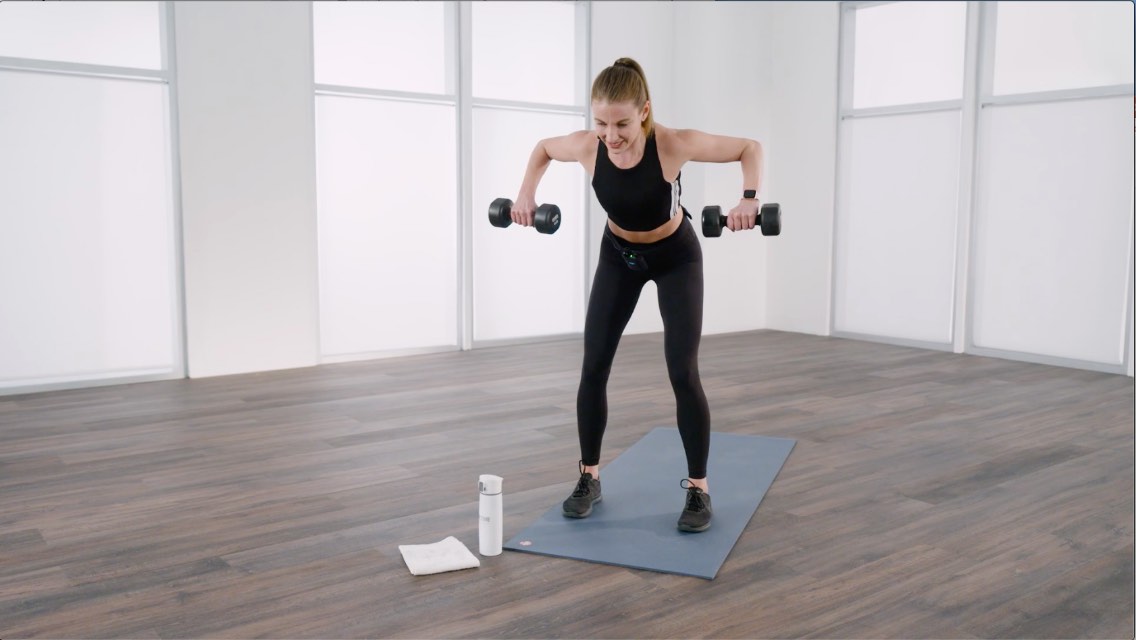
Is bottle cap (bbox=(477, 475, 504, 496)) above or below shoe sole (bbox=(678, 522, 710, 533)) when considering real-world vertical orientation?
above

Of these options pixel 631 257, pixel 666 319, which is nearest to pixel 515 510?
pixel 666 319

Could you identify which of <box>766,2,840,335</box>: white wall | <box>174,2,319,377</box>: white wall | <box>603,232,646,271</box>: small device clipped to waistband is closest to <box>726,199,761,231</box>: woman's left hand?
<box>603,232,646,271</box>: small device clipped to waistband

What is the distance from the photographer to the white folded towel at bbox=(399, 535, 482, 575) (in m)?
2.63

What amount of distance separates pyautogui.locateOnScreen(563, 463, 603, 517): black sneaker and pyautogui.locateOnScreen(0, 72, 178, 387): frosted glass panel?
11.1ft

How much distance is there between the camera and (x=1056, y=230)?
6.20 m

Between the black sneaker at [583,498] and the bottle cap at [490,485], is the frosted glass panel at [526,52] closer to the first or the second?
the black sneaker at [583,498]

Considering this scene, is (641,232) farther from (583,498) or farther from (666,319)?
(583,498)

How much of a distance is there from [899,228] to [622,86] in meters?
5.06

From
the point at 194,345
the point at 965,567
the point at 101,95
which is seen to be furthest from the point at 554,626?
the point at 101,95

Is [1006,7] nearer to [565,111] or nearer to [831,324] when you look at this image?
[831,324]

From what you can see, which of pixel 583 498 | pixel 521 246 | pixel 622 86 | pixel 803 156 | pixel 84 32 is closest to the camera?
pixel 622 86

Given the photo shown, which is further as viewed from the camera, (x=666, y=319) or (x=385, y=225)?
(x=385, y=225)

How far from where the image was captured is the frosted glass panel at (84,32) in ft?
16.2

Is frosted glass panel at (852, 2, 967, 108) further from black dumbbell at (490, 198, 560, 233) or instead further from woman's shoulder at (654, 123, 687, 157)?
black dumbbell at (490, 198, 560, 233)
